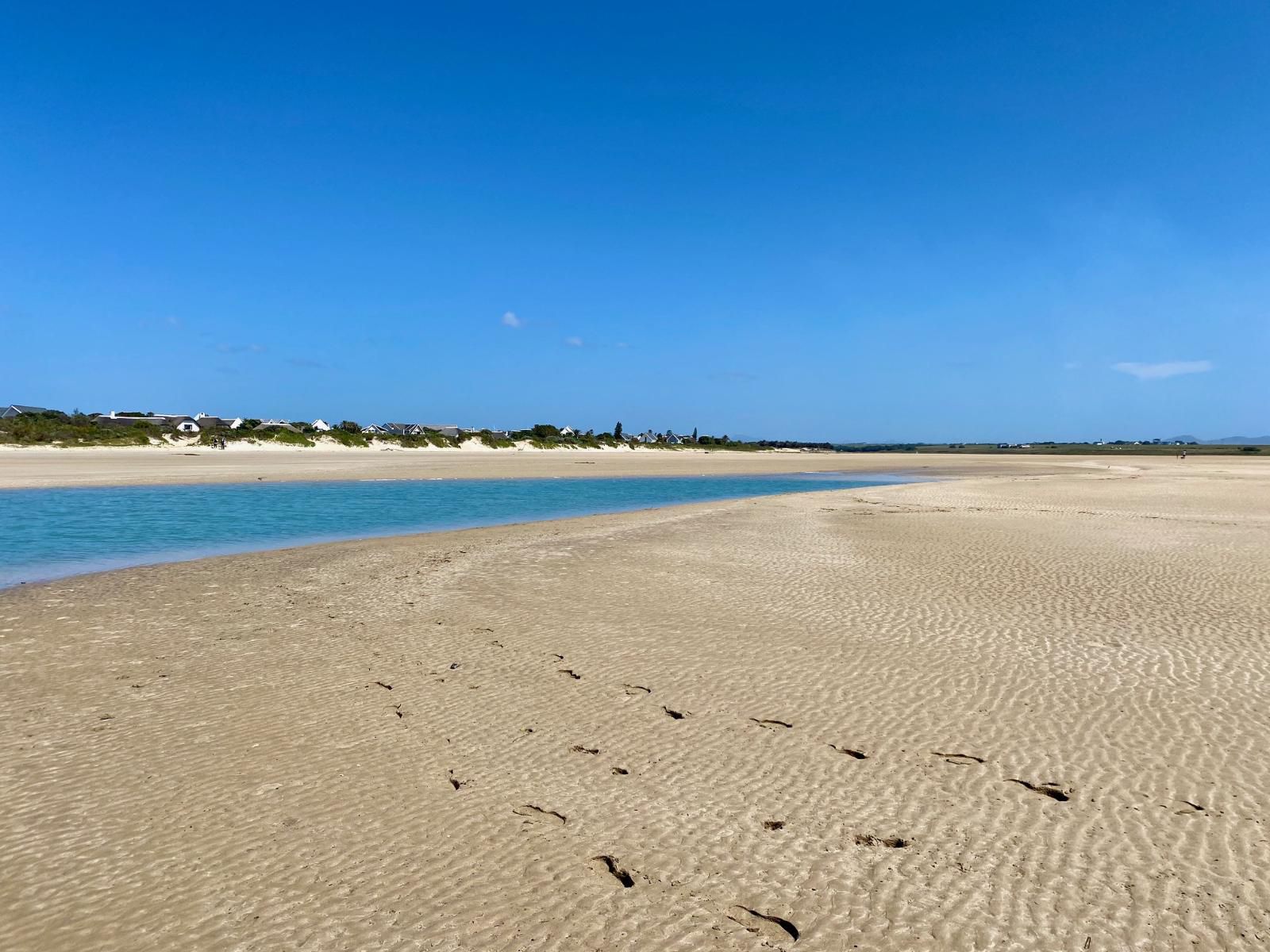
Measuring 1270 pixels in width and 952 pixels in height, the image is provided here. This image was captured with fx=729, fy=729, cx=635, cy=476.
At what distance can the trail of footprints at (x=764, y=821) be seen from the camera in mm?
3562

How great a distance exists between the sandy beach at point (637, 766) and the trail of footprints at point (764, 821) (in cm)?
2

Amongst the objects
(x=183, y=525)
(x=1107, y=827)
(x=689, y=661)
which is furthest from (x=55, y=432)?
(x=1107, y=827)

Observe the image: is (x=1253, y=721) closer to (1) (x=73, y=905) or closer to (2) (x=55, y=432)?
(1) (x=73, y=905)

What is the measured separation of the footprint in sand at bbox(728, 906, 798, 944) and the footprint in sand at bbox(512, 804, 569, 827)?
1.26 meters

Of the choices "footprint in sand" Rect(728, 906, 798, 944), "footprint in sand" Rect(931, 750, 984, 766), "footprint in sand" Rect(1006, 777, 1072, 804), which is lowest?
"footprint in sand" Rect(728, 906, 798, 944)

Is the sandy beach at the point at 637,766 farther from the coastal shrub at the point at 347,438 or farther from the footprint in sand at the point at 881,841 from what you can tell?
the coastal shrub at the point at 347,438

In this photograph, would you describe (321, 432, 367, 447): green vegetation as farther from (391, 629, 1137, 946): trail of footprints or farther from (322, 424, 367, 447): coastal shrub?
(391, 629, 1137, 946): trail of footprints

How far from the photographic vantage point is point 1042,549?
49.9 ft

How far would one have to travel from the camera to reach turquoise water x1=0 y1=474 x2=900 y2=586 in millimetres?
15047

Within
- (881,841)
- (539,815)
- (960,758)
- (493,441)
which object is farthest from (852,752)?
(493,441)

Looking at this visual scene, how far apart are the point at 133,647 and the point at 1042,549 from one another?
622 inches

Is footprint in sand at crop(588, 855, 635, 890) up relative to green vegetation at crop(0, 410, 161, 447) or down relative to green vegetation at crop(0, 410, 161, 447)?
down

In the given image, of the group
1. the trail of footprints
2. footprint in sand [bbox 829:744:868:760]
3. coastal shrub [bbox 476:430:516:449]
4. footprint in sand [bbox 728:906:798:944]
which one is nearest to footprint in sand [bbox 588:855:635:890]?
the trail of footprints

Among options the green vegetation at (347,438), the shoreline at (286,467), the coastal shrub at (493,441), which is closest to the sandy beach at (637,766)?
the shoreline at (286,467)
